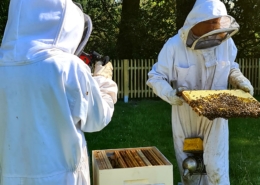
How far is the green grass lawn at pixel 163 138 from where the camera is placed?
5.06 meters

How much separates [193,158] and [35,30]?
1944mm

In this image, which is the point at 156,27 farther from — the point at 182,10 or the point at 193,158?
the point at 193,158

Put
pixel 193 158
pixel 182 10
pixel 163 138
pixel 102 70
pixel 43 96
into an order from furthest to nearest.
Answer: pixel 182 10 < pixel 163 138 < pixel 193 158 < pixel 102 70 < pixel 43 96

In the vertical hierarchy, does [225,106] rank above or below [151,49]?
above

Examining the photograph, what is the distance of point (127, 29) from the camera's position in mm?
11477

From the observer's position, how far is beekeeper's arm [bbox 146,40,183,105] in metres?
3.20

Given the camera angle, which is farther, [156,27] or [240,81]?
[156,27]

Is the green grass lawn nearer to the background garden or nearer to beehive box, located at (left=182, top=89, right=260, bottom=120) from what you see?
the background garden

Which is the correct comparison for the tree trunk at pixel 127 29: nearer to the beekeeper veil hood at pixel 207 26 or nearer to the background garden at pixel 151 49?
the background garden at pixel 151 49

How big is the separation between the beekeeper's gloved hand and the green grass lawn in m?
1.71

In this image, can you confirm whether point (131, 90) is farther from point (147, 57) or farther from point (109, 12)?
point (109, 12)

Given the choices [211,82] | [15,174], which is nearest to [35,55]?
[15,174]

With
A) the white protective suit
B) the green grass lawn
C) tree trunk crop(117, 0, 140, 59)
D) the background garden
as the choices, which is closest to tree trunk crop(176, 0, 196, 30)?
the background garden

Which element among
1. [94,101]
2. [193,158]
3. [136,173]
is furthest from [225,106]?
[94,101]
